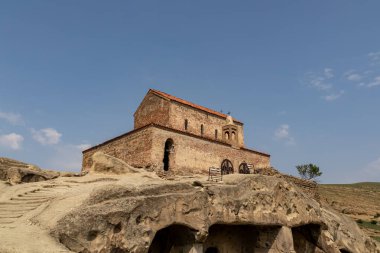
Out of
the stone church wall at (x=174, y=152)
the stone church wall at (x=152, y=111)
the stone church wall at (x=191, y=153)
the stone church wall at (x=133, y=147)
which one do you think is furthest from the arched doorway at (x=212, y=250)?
the stone church wall at (x=152, y=111)

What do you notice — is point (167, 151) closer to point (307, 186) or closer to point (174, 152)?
point (174, 152)

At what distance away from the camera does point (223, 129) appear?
107 ft

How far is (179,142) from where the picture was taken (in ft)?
86.4

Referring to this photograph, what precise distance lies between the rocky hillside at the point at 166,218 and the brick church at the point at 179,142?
8233 millimetres

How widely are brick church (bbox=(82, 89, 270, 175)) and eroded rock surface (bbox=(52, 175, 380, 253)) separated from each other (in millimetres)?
10165

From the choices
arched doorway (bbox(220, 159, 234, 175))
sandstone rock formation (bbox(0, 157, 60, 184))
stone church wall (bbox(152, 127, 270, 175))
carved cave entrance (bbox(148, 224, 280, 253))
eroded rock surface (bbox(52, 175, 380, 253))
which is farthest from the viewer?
arched doorway (bbox(220, 159, 234, 175))

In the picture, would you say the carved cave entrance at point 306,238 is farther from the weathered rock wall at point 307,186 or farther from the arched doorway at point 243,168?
the arched doorway at point 243,168

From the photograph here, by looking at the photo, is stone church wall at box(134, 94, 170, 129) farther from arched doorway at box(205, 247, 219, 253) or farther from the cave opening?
the cave opening

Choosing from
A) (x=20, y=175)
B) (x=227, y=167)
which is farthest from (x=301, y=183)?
(x=20, y=175)

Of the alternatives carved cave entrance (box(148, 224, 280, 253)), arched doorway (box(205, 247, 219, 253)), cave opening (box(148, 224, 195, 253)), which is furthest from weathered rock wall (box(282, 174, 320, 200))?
cave opening (box(148, 224, 195, 253))

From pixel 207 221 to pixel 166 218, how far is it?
1757 mm

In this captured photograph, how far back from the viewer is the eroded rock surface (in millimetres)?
8766

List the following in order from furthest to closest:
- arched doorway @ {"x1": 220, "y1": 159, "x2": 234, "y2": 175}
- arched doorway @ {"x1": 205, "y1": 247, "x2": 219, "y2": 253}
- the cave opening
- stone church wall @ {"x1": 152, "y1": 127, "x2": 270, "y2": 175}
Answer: arched doorway @ {"x1": 220, "y1": 159, "x2": 234, "y2": 175} → stone church wall @ {"x1": 152, "y1": 127, "x2": 270, "y2": 175} → arched doorway @ {"x1": 205, "y1": 247, "x2": 219, "y2": 253} → the cave opening

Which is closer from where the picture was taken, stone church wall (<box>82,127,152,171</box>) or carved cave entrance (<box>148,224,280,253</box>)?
carved cave entrance (<box>148,224,280,253</box>)
